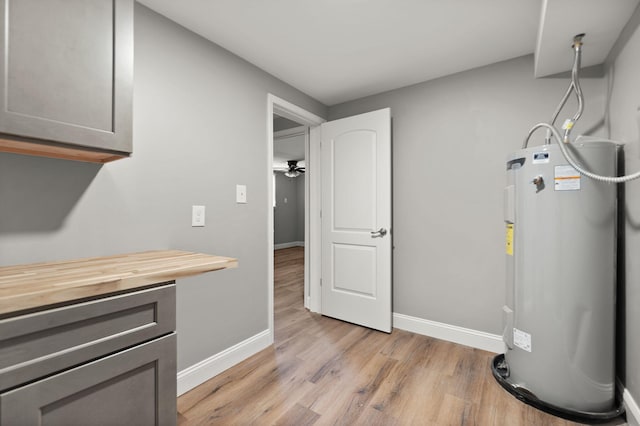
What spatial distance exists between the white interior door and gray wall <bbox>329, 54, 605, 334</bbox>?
196 mm

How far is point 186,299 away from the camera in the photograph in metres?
1.79

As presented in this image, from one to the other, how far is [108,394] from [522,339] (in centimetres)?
206

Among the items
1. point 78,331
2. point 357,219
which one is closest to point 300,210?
point 357,219

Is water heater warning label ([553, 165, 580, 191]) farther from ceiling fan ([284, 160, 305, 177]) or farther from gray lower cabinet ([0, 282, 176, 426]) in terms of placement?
ceiling fan ([284, 160, 305, 177])

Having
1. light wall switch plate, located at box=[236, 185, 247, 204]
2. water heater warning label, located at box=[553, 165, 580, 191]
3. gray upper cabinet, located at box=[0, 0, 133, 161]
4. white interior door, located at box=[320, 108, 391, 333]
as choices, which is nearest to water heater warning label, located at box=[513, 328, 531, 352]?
water heater warning label, located at box=[553, 165, 580, 191]

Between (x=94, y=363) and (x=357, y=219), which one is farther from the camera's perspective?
(x=357, y=219)

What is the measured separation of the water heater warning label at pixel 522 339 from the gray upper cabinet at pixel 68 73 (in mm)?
2303

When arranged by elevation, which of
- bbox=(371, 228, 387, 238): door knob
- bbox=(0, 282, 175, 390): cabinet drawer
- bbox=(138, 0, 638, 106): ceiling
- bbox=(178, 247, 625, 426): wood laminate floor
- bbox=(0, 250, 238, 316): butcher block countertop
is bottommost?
bbox=(178, 247, 625, 426): wood laminate floor

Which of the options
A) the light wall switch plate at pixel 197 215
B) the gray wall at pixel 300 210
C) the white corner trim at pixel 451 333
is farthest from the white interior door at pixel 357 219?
the gray wall at pixel 300 210

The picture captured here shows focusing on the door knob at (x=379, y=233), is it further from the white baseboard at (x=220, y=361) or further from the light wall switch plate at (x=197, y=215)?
the light wall switch plate at (x=197, y=215)

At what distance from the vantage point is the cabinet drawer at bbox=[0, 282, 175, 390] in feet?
2.49

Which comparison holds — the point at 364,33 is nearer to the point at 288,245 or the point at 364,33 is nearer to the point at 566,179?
the point at 566,179

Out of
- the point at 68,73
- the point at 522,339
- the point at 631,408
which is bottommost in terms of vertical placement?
the point at 631,408

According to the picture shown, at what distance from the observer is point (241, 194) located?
2160 mm
